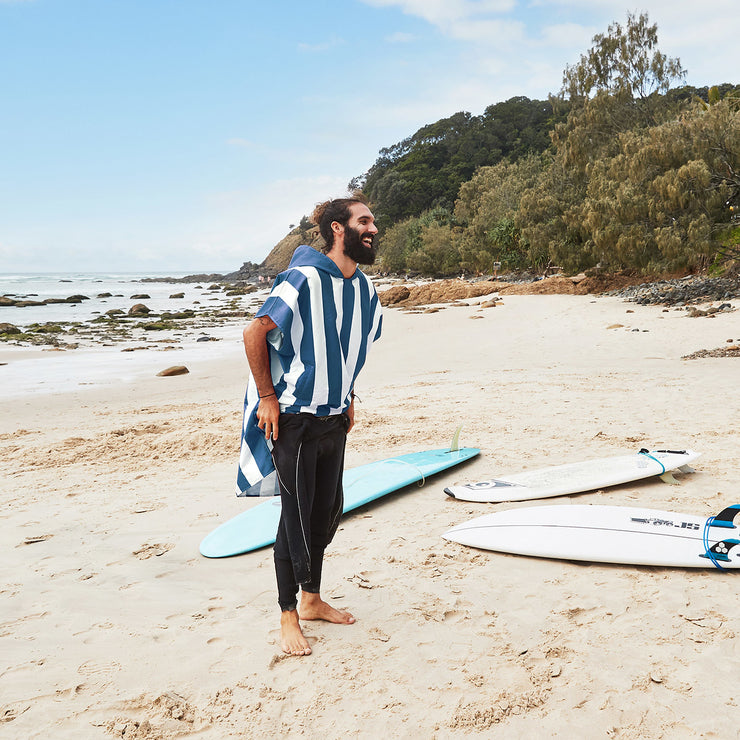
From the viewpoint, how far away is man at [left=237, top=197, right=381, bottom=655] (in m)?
2.17

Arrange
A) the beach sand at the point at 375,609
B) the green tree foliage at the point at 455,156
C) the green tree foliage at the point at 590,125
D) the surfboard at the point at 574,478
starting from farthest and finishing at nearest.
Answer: the green tree foliage at the point at 455,156 → the green tree foliage at the point at 590,125 → the surfboard at the point at 574,478 → the beach sand at the point at 375,609

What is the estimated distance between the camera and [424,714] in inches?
75.6

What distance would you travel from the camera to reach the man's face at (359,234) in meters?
2.27

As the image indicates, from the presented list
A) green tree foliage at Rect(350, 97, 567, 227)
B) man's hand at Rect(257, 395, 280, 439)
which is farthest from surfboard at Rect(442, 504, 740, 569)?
green tree foliage at Rect(350, 97, 567, 227)

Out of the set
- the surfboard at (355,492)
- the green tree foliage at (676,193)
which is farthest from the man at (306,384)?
the green tree foliage at (676,193)

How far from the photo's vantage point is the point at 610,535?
2941 mm

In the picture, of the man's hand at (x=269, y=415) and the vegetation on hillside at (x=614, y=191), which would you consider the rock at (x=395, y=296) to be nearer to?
the vegetation on hillside at (x=614, y=191)

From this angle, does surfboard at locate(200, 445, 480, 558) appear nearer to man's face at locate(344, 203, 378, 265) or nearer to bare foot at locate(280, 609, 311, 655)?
bare foot at locate(280, 609, 311, 655)

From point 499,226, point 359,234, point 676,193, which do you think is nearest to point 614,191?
point 676,193

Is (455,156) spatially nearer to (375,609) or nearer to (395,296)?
(395,296)

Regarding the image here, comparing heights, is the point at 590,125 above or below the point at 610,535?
above

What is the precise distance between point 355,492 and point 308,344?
2095mm

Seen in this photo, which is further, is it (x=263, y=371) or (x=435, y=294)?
(x=435, y=294)

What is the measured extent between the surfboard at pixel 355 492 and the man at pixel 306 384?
3.74ft
